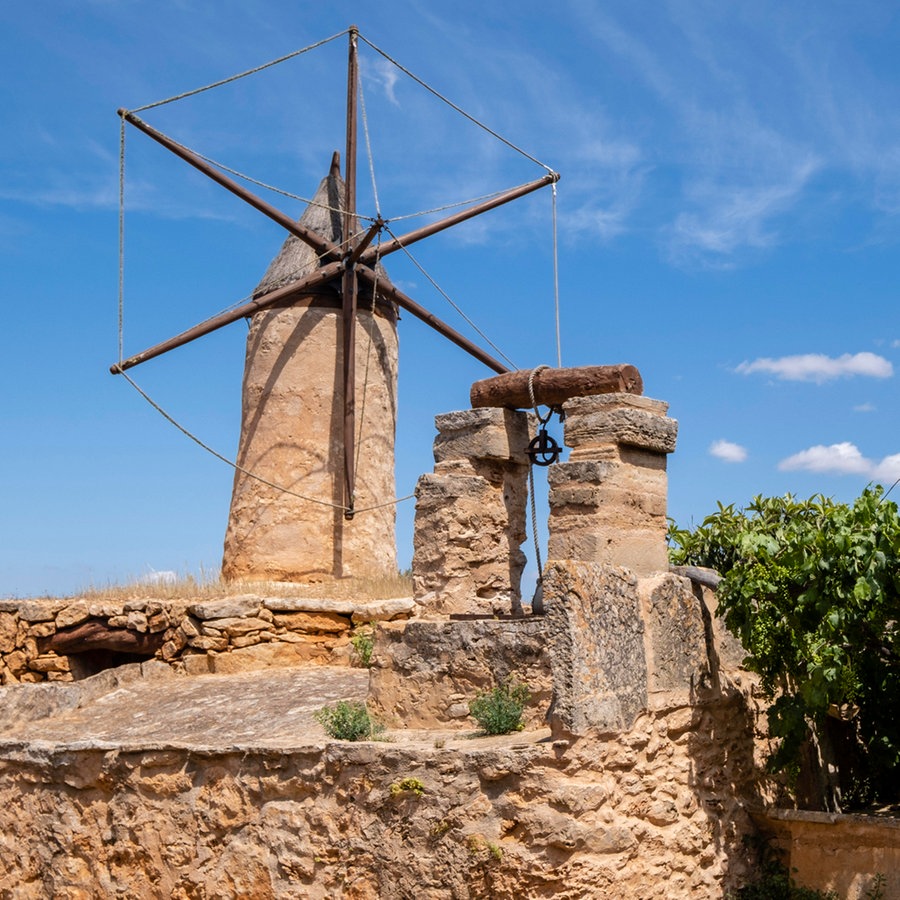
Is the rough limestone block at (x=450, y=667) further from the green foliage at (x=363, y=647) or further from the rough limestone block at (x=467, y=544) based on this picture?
the green foliage at (x=363, y=647)

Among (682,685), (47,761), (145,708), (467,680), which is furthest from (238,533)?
(682,685)

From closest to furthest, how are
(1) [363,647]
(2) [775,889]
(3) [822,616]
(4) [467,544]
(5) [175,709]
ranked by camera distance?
(3) [822,616], (2) [775,889], (4) [467,544], (5) [175,709], (1) [363,647]

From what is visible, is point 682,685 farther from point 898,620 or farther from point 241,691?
point 241,691

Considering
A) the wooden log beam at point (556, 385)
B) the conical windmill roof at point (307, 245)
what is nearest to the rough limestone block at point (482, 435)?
the wooden log beam at point (556, 385)

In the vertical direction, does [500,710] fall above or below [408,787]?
above

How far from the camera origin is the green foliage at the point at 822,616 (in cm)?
591

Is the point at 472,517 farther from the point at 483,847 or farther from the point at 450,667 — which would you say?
the point at 483,847

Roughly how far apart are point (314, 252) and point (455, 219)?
1.65m

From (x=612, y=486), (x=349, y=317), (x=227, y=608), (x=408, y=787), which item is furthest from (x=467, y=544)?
(x=349, y=317)

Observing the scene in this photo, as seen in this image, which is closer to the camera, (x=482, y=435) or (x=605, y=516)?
(x=605, y=516)

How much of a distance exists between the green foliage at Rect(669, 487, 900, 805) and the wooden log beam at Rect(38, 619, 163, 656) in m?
5.43

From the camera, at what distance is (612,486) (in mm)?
6695

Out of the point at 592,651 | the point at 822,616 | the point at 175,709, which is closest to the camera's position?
the point at 592,651

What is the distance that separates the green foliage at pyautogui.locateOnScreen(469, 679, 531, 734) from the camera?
19.9 ft
